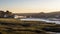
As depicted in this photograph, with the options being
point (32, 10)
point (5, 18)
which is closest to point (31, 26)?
point (32, 10)

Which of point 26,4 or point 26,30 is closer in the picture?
point 26,30

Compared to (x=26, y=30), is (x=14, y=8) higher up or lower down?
higher up

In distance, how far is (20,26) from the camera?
420 centimetres

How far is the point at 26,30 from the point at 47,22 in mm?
586

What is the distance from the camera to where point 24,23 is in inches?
167

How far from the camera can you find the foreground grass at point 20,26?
4.11 m

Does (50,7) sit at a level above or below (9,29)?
above

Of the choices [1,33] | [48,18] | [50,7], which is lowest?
[1,33]

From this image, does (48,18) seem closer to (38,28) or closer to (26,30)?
(38,28)

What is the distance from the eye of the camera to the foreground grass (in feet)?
13.5

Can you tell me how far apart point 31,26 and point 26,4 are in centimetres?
63

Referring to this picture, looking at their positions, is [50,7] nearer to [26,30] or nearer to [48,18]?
[48,18]

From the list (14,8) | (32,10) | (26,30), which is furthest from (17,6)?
(26,30)

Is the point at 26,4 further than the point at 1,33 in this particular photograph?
Yes
